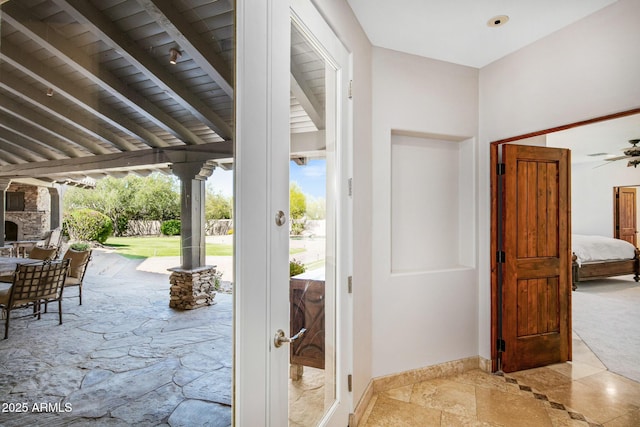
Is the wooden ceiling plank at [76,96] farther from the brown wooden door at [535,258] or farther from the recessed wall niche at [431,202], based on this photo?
the brown wooden door at [535,258]

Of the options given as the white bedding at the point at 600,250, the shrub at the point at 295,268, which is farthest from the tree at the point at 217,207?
the white bedding at the point at 600,250

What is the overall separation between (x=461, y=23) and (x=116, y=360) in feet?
9.24

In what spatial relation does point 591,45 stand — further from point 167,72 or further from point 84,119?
point 84,119

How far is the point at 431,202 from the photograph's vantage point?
310 centimetres

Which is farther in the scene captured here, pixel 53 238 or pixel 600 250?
pixel 600 250

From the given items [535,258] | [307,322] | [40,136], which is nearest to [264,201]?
[40,136]

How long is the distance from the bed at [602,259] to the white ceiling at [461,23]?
5058 millimetres

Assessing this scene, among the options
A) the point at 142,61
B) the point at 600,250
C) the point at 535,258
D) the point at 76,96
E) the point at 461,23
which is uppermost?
the point at 461,23

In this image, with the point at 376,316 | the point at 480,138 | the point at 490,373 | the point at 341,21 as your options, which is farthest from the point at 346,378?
the point at 480,138

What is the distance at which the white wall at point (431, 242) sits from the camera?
2707 millimetres

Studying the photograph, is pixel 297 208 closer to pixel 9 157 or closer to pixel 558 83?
pixel 9 157

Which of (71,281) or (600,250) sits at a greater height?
(71,281)

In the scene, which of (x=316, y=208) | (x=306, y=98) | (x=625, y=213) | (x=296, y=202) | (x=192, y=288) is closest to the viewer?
(x=192, y=288)

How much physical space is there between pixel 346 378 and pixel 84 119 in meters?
1.97
